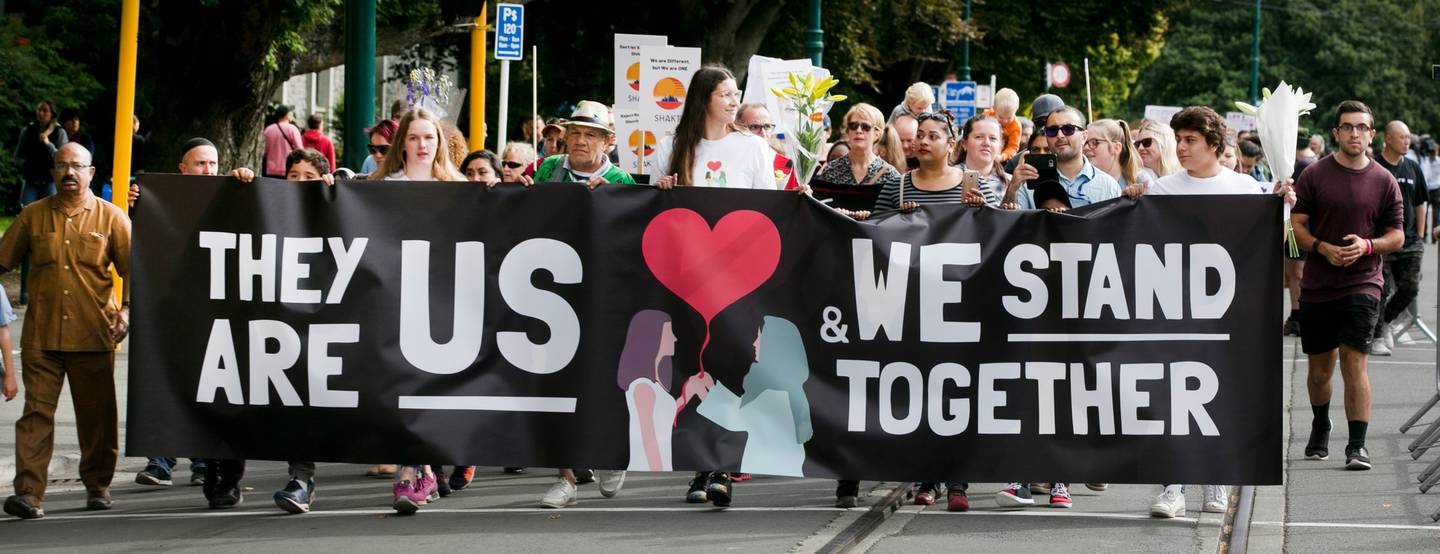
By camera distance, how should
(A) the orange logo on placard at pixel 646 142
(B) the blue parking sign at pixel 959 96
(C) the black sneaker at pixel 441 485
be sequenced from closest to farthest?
(C) the black sneaker at pixel 441 485
(A) the orange logo on placard at pixel 646 142
(B) the blue parking sign at pixel 959 96

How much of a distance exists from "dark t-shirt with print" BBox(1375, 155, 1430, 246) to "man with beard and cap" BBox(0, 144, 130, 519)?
9788 millimetres

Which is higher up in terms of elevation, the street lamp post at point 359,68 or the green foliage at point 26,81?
the green foliage at point 26,81

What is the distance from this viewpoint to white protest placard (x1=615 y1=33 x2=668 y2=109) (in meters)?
15.6

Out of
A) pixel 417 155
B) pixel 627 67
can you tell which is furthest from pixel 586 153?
pixel 627 67

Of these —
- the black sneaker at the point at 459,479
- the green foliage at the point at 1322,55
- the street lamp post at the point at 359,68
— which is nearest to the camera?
the black sneaker at the point at 459,479

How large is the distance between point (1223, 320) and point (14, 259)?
515 centimetres

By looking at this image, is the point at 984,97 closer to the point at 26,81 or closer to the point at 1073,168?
the point at 26,81

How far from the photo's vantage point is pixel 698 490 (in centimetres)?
882

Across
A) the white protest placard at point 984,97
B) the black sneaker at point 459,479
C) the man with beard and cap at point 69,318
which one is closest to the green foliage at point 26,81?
the white protest placard at point 984,97

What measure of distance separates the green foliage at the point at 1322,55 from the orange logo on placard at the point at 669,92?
6547 cm

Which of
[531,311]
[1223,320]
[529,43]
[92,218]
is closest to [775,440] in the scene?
[531,311]

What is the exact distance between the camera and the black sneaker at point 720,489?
850 cm

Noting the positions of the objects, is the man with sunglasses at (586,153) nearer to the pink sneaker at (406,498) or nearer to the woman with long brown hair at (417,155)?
the woman with long brown hair at (417,155)

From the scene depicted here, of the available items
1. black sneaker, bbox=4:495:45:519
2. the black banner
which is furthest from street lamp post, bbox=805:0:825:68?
black sneaker, bbox=4:495:45:519
